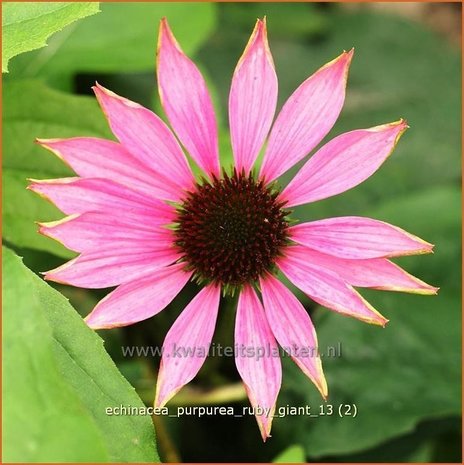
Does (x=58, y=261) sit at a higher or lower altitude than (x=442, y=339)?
higher

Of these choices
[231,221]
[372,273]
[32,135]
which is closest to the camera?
[372,273]

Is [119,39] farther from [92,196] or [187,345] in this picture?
[187,345]

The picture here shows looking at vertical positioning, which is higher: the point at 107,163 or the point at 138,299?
the point at 107,163

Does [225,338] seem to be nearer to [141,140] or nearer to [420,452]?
[141,140]

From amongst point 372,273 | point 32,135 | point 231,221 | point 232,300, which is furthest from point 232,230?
point 32,135

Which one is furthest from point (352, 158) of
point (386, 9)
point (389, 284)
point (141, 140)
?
point (386, 9)
